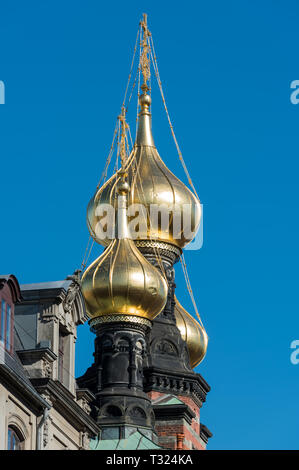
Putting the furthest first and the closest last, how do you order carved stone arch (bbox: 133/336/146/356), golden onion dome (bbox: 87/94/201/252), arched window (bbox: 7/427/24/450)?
golden onion dome (bbox: 87/94/201/252) → carved stone arch (bbox: 133/336/146/356) → arched window (bbox: 7/427/24/450)

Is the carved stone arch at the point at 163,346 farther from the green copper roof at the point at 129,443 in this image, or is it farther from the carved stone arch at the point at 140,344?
the green copper roof at the point at 129,443

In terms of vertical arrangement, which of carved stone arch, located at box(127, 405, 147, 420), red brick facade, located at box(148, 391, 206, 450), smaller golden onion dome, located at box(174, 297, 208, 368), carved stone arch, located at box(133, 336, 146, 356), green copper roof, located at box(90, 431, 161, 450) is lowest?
green copper roof, located at box(90, 431, 161, 450)

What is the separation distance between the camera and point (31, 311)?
40.3m

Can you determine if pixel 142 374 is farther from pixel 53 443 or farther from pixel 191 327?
pixel 53 443

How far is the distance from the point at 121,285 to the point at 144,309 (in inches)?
44.6

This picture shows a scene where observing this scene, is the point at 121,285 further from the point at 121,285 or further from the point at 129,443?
the point at 129,443

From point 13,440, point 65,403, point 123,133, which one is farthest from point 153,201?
point 13,440

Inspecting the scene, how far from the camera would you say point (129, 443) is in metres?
57.3

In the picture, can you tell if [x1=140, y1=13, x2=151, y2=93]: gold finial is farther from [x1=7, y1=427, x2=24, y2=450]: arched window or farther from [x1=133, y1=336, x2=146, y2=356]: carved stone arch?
[x1=7, y1=427, x2=24, y2=450]: arched window

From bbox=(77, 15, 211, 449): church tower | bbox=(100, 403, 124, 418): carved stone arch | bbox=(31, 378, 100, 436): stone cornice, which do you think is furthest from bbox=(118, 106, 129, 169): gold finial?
bbox=(31, 378, 100, 436): stone cornice

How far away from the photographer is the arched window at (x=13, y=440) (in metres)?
36.4

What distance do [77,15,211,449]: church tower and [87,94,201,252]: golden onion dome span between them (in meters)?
0.04

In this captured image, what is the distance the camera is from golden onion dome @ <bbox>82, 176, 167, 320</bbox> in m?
61.1
